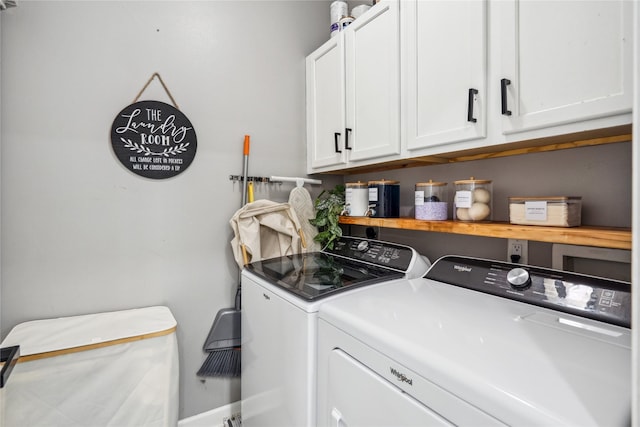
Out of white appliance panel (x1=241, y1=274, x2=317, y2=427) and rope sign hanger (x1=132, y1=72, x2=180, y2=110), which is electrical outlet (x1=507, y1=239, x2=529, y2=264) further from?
rope sign hanger (x1=132, y1=72, x2=180, y2=110)

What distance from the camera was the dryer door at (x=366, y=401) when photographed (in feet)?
2.55

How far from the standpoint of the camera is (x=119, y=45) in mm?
1668

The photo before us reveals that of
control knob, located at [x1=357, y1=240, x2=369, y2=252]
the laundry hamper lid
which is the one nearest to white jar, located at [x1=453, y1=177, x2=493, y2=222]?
control knob, located at [x1=357, y1=240, x2=369, y2=252]

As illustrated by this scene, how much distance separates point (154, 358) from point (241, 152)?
120cm

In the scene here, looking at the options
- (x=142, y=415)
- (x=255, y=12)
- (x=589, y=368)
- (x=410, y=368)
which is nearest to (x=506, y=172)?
(x=589, y=368)

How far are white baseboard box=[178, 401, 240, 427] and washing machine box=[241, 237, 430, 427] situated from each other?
11.7 inches

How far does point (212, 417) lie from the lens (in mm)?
1937

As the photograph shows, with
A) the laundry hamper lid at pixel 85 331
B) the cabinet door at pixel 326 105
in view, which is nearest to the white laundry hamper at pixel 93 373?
the laundry hamper lid at pixel 85 331

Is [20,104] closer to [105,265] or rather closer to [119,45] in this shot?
[119,45]

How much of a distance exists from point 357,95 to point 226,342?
5.33 ft

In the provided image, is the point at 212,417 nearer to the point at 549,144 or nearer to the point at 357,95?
the point at 357,95

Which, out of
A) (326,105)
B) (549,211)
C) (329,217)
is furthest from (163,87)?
(549,211)

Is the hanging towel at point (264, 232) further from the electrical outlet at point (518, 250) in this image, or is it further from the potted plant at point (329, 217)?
the electrical outlet at point (518, 250)

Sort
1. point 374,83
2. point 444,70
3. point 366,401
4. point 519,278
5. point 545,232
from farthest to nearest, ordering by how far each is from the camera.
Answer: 1. point 374,83
2. point 444,70
3. point 519,278
4. point 545,232
5. point 366,401
